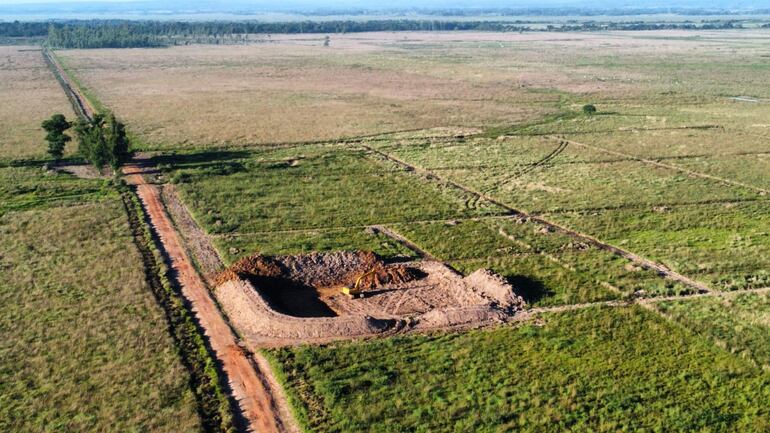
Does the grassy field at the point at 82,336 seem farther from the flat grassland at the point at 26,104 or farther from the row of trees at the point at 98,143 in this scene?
the flat grassland at the point at 26,104

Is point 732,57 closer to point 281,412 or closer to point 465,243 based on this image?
point 465,243

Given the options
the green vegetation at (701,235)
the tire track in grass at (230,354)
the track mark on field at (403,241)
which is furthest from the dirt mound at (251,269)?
the green vegetation at (701,235)

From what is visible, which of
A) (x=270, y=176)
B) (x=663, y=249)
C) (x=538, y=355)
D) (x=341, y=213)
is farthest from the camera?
(x=270, y=176)

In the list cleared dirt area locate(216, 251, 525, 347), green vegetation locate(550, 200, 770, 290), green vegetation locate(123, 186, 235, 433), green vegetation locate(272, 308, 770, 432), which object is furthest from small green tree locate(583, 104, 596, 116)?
green vegetation locate(272, 308, 770, 432)

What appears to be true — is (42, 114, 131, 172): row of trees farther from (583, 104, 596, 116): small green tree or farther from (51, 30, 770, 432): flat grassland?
(583, 104, 596, 116): small green tree

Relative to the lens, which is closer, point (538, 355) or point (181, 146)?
point (538, 355)

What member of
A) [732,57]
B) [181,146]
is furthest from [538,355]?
[732,57]
